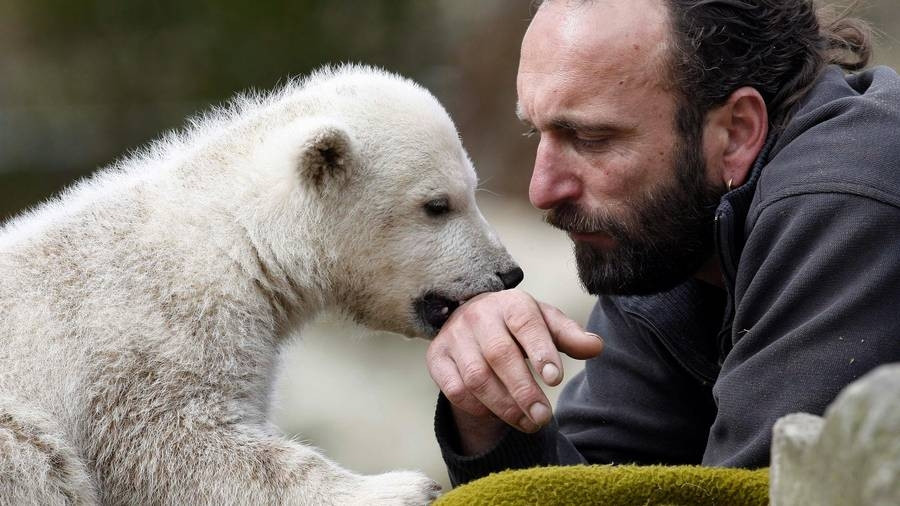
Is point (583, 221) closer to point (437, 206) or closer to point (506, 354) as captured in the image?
point (437, 206)

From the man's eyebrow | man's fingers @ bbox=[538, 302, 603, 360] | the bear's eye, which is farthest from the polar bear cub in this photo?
man's fingers @ bbox=[538, 302, 603, 360]

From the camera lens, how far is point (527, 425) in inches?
142

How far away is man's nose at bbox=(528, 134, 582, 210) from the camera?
4.25 meters

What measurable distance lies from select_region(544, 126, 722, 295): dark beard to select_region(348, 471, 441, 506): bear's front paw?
120cm

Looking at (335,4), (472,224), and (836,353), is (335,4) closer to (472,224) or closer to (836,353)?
(472,224)

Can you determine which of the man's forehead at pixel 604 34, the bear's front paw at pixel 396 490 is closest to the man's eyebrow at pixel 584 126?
the man's forehead at pixel 604 34

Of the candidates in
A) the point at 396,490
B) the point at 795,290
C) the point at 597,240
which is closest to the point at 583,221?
the point at 597,240

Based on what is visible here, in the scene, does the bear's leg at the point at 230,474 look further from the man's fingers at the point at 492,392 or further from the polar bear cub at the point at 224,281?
the man's fingers at the point at 492,392

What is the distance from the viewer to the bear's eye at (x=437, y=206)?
14.8ft

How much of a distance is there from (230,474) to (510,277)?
4.65 ft

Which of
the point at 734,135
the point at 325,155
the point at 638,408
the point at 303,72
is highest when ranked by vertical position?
the point at 303,72

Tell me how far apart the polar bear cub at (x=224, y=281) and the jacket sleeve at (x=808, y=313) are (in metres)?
1.06

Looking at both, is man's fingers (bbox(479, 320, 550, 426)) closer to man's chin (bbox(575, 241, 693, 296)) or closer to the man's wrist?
the man's wrist

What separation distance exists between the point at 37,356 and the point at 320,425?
701 cm
